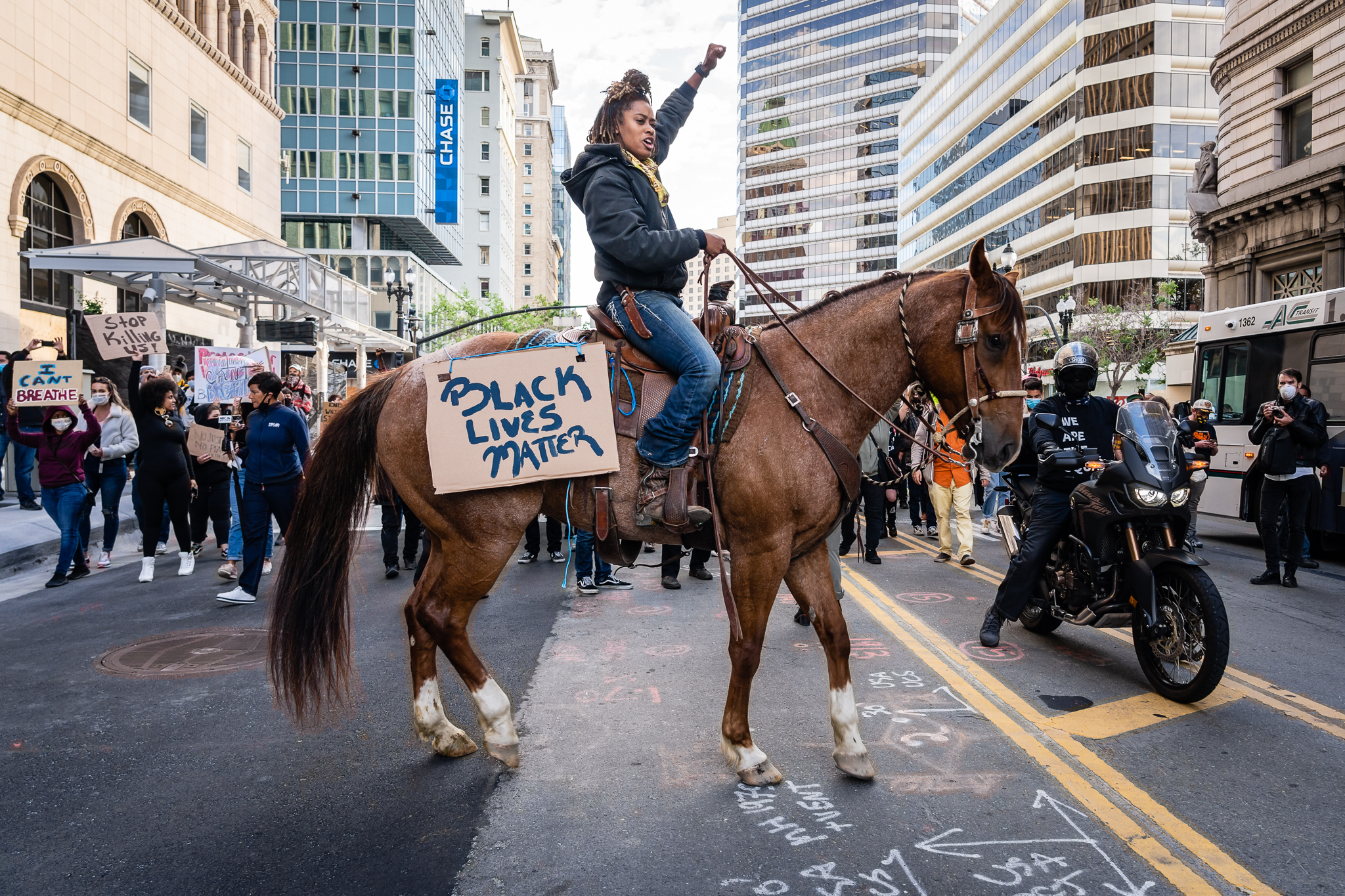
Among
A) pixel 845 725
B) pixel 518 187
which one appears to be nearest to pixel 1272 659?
pixel 845 725

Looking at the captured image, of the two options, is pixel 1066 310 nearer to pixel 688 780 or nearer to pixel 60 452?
pixel 60 452

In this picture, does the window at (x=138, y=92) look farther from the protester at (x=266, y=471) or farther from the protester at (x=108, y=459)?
the protester at (x=266, y=471)

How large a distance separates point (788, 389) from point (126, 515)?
12890mm

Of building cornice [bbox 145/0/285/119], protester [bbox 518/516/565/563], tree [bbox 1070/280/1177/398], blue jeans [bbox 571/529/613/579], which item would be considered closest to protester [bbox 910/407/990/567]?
blue jeans [bbox 571/529/613/579]

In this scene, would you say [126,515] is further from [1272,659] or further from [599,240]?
[1272,659]

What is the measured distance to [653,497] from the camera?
12.5 feet

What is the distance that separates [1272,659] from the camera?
582 centimetres

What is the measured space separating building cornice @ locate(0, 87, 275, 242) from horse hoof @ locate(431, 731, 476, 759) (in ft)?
67.1

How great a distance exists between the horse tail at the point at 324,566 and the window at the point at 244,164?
3068 centimetres

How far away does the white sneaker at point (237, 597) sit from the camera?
24.7 ft

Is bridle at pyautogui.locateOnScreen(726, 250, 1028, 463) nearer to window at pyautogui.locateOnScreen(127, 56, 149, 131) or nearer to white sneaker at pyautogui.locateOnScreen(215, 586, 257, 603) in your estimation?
white sneaker at pyautogui.locateOnScreen(215, 586, 257, 603)

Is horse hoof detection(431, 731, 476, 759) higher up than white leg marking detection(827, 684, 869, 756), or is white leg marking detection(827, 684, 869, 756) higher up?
white leg marking detection(827, 684, 869, 756)

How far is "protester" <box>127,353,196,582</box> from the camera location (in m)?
8.73

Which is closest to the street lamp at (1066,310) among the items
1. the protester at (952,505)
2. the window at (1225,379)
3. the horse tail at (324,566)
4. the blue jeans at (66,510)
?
the window at (1225,379)
